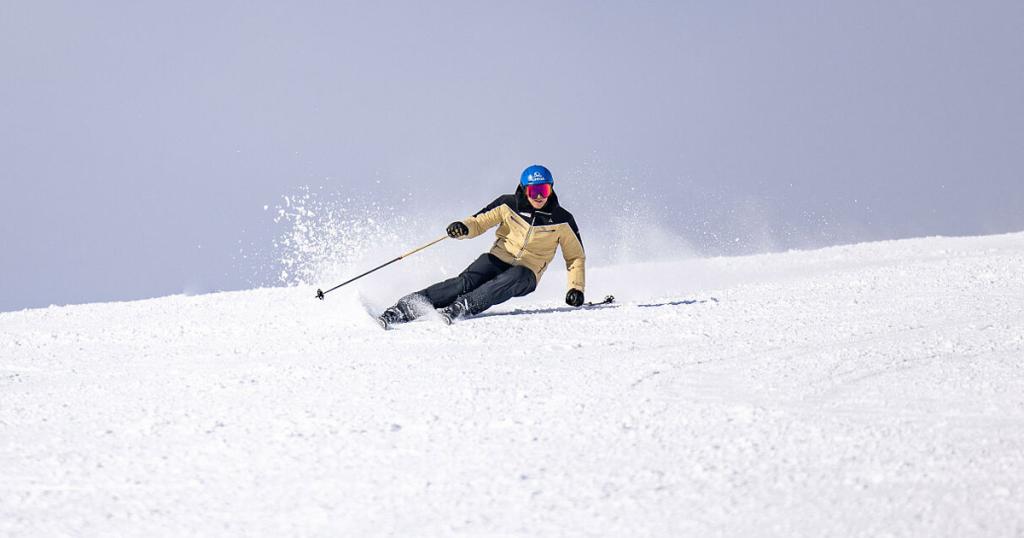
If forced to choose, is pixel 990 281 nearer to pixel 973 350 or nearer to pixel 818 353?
pixel 973 350

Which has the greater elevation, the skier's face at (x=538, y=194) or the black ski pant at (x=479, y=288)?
the skier's face at (x=538, y=194)

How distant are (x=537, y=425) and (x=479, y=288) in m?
3.97

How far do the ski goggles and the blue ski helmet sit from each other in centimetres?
3

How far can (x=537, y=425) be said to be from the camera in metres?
4.02

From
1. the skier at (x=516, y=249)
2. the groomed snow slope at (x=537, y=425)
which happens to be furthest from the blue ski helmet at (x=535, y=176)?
the groomed snow slope at (x=537, y=425)

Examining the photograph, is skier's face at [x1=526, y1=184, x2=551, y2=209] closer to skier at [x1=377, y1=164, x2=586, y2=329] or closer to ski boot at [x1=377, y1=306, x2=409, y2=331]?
skier at [x1=377, y1=164, x2=586, y2=329]

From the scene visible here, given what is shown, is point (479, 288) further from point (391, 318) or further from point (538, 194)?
point (538, 194)

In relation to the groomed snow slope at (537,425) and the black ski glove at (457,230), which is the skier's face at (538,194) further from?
the groomed snow slope at (537,425)

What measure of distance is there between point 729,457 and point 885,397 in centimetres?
149

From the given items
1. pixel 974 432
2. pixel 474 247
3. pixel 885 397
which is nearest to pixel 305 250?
pixel 474 247

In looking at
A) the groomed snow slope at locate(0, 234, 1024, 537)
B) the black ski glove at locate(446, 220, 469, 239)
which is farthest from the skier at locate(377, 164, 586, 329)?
the groomed snow slope at locate(0, 234, 1024, 537)

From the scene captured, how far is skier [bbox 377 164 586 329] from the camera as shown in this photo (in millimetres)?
7980

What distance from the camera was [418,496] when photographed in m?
3.20

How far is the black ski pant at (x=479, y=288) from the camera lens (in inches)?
305
